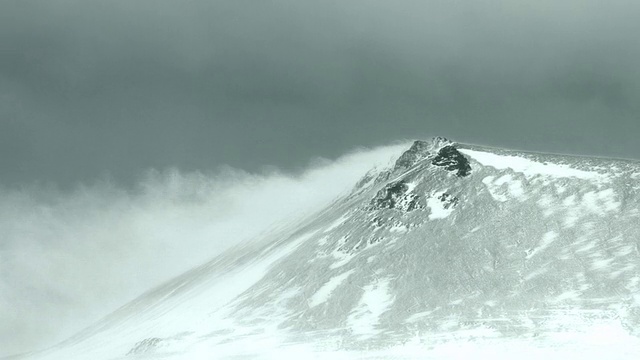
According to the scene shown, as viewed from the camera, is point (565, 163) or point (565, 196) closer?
point (565, 196)

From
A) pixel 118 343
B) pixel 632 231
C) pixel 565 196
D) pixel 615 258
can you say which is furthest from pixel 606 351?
pixel 118 343

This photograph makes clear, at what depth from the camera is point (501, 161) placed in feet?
563

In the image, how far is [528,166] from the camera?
541 feet

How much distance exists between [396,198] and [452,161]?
17780 mm

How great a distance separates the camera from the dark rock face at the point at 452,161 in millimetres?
169400

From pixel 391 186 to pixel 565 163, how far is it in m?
38.6

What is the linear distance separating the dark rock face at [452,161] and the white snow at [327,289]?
40.8 m

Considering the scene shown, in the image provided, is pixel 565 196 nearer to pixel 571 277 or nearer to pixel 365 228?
pixel 571 277

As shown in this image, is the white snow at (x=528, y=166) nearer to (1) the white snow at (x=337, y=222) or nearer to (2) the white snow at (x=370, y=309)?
(1) the white snow at (x=337, y=222)

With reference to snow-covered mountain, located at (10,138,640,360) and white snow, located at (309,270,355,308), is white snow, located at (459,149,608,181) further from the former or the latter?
white snow, located at (309,270,355,308)

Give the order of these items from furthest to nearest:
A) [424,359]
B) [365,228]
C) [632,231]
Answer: [365,228], [632,231], [424,359]

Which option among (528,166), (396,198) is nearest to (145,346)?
(396,198)

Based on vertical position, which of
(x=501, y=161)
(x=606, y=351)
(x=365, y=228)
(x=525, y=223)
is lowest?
(x=606, y=351)

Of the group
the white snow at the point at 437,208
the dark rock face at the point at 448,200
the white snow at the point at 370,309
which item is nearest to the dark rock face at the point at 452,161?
the dark rock face at the point at 448,200
